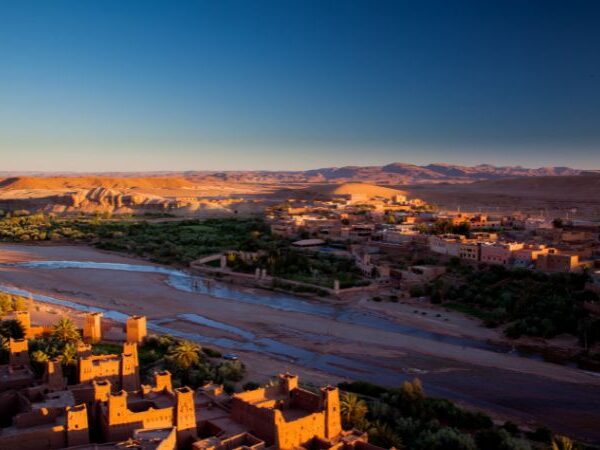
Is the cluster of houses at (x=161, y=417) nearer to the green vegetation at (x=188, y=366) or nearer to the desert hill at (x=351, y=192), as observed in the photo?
the green vegetation at (x=188, y=366)

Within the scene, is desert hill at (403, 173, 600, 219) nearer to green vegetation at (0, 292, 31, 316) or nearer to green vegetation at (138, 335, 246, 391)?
green vegetation at (138, 335, 246, 391)

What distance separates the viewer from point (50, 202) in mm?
75125

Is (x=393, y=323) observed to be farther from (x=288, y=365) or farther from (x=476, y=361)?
(x=288, y=365)

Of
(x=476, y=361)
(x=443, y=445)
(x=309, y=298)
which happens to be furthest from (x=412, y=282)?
(x=443, y=445)

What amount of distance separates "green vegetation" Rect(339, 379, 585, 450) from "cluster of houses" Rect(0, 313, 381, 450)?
1.39 meters

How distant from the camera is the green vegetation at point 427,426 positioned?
Answer: 11359mm

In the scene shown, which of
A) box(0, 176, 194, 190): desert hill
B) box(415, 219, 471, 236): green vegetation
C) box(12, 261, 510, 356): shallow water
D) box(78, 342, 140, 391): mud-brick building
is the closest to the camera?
box(78, 342, 140, 391): mud-brick building

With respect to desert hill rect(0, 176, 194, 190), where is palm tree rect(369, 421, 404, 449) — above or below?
below

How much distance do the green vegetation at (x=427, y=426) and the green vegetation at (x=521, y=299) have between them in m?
7.73

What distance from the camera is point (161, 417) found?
10016mm

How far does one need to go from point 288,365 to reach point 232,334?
4.06 metres

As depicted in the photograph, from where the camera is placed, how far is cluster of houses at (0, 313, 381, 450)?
31.4 ft

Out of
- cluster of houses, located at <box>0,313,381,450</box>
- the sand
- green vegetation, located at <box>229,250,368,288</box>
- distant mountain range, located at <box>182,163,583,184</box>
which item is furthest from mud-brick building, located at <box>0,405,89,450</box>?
distant mountain range, located at <box>182,163,583,184</box>

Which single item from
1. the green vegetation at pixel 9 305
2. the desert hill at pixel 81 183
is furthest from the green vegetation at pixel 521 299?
the desert hill at pixel 81 183
